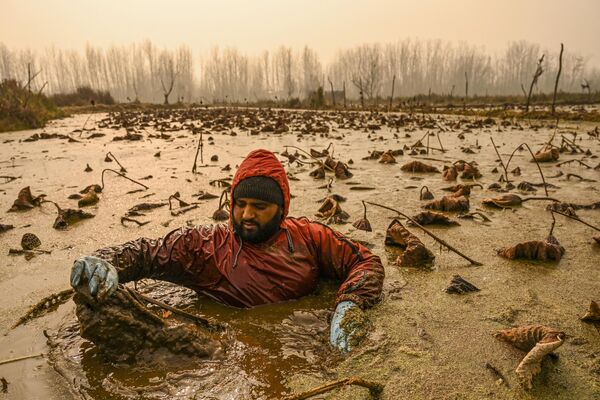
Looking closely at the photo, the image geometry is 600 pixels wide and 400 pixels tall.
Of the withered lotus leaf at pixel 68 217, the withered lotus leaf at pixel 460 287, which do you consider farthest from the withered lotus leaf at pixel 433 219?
the withered lotus leaf at pixel 68 217

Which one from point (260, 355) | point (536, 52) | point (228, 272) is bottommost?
point (260, 355)

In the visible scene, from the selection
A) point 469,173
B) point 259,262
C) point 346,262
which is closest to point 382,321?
point 346,262

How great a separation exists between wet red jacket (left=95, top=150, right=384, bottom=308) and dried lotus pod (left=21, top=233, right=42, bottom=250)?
1.54 meters

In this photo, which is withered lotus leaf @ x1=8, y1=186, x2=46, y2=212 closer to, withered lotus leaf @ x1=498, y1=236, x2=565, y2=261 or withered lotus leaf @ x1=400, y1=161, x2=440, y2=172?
withered lotus leaf @ x1=498, y1=236, x2=565, y2=261

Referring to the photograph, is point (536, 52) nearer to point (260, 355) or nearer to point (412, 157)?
point (412, 157)

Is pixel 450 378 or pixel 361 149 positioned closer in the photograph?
pixel 450 378

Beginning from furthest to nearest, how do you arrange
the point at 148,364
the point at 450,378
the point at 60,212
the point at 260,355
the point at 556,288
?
the point at 60,212
the point at 556,288
the point at 260,355
the point at 148,364
the point at 450,378

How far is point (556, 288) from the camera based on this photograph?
2.64 m

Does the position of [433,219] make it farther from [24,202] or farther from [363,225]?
[24,202]

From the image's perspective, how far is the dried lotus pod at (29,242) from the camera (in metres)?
3.41

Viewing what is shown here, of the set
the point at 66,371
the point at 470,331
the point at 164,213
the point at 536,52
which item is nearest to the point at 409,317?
the point at 470,331

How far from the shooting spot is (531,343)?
192 centimetres

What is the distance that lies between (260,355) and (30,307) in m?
1.44

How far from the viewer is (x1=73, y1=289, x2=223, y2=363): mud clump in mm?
1850
